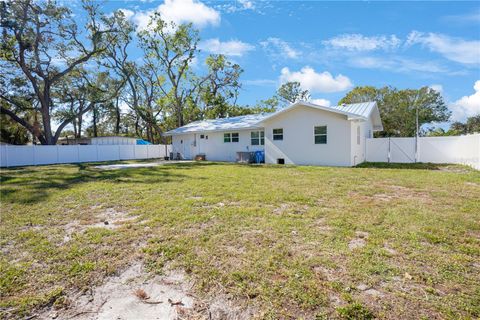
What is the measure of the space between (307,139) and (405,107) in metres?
20.0

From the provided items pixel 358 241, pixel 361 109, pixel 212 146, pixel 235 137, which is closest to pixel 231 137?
pixel 235 137

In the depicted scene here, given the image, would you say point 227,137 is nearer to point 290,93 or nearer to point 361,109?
point 361,109

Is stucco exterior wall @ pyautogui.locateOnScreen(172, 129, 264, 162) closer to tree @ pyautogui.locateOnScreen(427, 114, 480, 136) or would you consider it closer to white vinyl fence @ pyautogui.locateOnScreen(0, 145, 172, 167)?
white vinyl fence @ pyautogui.locateOnScreen(0, 145, 172, 167)

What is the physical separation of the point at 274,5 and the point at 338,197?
9.55 meters

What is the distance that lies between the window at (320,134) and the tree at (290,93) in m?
22.1

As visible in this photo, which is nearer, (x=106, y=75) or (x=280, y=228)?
(x=280, y=228)

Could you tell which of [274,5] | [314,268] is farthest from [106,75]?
[314,268]

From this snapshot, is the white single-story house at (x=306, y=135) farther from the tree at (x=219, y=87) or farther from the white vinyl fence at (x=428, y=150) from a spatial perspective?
the tree at (x=219, y=87)

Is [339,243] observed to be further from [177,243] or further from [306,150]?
[306,150]

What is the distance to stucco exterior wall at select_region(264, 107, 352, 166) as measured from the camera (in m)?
12.6

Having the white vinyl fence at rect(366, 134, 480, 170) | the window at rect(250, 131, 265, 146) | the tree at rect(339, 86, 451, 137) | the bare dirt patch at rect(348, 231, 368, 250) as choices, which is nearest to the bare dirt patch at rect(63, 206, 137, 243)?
the bare dirt patch at rect(348, 231, 368, 250)

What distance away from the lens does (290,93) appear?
34.5 m

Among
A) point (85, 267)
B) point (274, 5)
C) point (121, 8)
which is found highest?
point (121, 8)

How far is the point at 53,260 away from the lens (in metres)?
2.96
